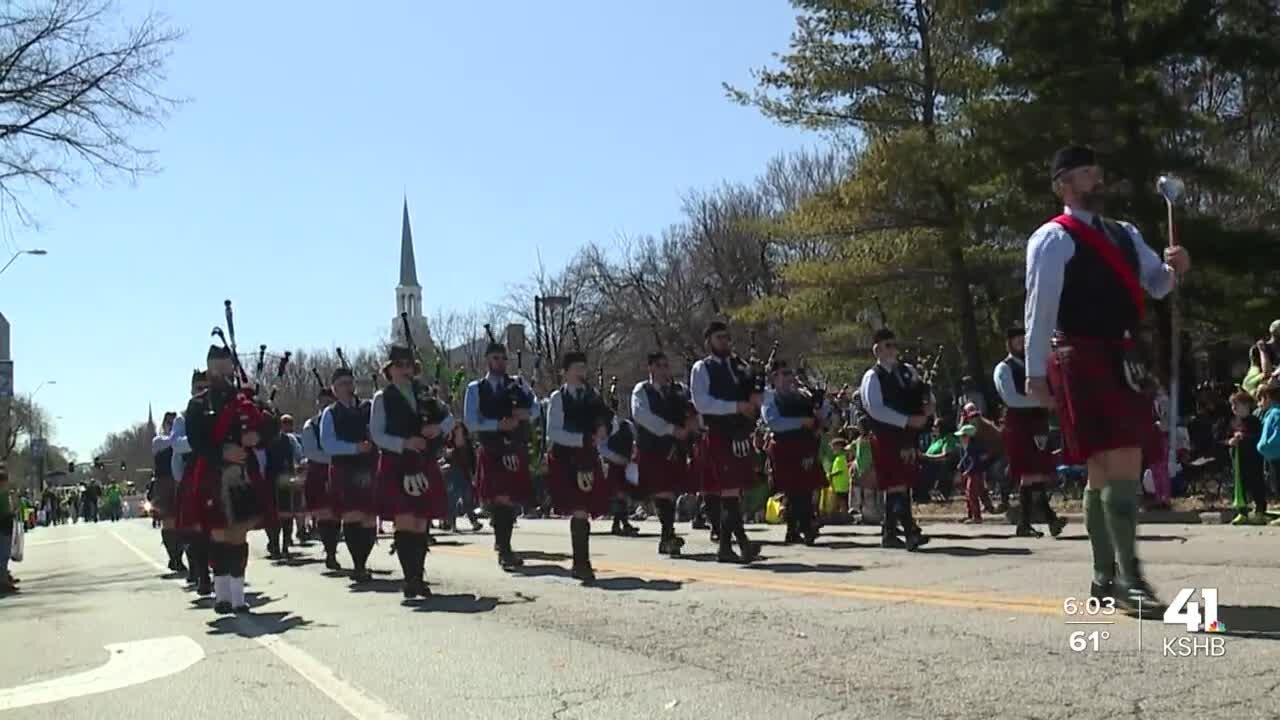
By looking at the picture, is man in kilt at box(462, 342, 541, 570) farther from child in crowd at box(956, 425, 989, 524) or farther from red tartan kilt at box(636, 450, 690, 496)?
child in crowd at box(956, 425, 989, 524)

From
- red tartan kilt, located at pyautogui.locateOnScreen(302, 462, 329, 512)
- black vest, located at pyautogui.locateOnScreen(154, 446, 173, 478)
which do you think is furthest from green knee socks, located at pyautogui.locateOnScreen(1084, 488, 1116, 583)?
black vest, located at pyautogui.locateOnScreen(154, 446, 173, 478)

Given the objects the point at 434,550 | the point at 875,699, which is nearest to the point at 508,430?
the point at 434,550

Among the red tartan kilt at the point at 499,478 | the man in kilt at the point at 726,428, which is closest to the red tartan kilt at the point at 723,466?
the man in kilt at the point at 726,428

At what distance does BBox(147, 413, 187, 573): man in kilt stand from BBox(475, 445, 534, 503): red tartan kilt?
4.24 metres

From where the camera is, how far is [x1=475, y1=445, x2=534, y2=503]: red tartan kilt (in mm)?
12469

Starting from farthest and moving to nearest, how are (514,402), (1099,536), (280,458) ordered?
(280,458) < (514,402) < (1099,536)

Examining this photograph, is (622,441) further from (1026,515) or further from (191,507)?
(191,507)

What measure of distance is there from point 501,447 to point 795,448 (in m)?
2.97

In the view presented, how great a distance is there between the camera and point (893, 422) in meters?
11.7

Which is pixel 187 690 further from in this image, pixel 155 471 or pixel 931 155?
pixel 931 155

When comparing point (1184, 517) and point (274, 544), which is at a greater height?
point (1184, 517)

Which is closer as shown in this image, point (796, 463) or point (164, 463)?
point (796, 463)

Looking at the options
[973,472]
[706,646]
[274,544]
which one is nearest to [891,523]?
[973,472]

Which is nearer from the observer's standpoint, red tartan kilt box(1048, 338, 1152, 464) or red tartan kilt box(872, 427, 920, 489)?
red tartan kilt box(1048, 338, 1152, 464)
